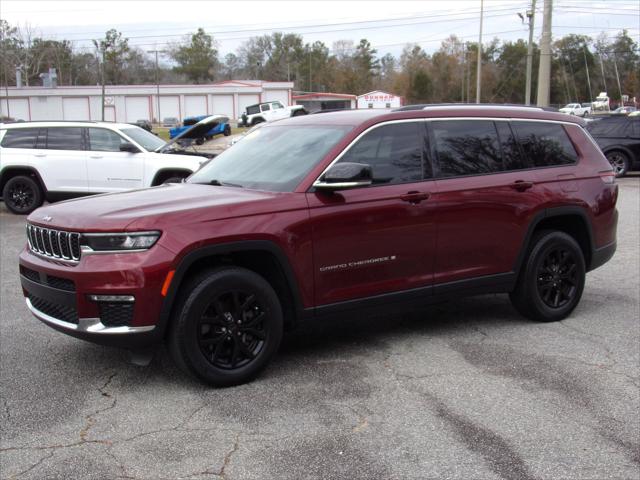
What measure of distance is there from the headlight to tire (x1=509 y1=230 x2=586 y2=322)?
3.33 m

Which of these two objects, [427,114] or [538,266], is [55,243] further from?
[538,266]

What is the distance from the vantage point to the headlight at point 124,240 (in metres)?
4.32

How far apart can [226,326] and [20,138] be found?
10675mm

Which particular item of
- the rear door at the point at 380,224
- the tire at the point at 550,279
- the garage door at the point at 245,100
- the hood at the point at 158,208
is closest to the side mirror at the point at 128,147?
the hood at the point at 158,208

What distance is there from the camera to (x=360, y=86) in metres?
113

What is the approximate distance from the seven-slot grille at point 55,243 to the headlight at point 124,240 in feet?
0.57

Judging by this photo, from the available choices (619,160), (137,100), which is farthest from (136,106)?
(619,160)

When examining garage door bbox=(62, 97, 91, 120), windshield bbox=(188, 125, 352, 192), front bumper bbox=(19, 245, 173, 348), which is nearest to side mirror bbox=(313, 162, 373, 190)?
windshield bbox=(188, 125, 352, 192)

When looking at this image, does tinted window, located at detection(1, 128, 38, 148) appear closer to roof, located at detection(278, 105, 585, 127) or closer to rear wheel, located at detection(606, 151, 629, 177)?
roof, located at detection(278, 105, 585, 127)

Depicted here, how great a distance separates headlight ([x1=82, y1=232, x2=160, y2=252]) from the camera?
4.32 meters

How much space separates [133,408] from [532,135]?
4.08 metres

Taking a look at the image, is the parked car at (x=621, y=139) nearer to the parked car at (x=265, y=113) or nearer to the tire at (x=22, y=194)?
the tire at (x=22, y=194)

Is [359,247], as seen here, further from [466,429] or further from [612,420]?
[612,420]

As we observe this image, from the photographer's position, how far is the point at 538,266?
6.08 m
